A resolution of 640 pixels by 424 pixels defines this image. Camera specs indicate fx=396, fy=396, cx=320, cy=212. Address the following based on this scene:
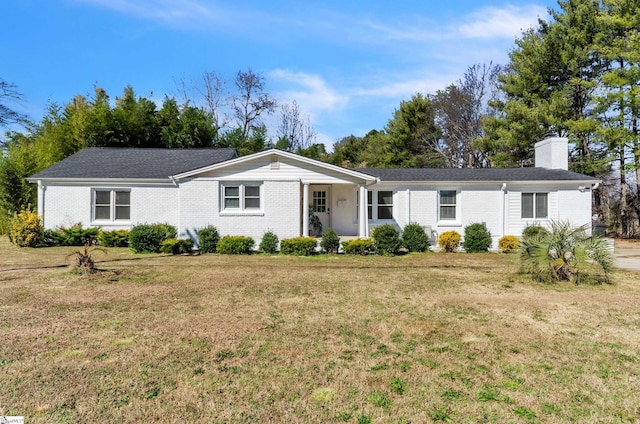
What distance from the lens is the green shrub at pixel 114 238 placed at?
1538 centimetres

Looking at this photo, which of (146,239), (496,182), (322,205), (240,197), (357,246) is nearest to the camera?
(146,239)

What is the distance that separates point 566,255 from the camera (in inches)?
333

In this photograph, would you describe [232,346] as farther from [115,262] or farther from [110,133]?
[110,133]

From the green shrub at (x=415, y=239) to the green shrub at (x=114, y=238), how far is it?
426 inches

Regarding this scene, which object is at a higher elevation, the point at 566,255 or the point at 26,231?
the point at 26,231

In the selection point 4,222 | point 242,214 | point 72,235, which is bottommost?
point 72,235

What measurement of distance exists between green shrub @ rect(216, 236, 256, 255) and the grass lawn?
5.35 meters

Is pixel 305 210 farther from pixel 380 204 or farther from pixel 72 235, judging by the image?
pixel 72 235

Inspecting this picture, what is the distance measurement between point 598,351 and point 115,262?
11184mm

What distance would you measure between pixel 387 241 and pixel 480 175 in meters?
6.21

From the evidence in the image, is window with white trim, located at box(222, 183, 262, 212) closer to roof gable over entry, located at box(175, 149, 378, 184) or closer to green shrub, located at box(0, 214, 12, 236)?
roof gable over entry, located at box(175, 149, 378, 184)

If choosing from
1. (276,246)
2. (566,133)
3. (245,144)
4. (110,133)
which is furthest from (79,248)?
(566,133)

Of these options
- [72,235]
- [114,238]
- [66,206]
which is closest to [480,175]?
[114,238]

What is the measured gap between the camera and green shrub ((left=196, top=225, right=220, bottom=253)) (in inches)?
558
